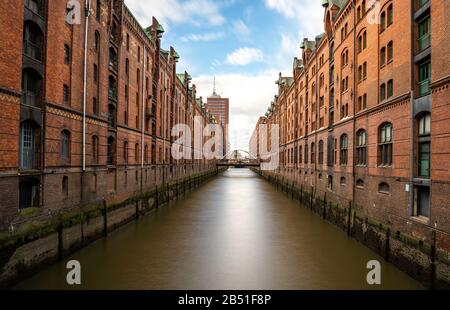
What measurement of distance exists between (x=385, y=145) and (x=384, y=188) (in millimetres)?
2053

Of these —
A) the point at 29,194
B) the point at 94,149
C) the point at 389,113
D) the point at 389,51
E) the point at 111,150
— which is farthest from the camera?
the point at 111,150

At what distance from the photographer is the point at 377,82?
50.6 feet

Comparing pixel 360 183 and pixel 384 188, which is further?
→ pixel 360 183

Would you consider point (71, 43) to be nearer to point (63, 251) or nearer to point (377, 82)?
point (63, 251)

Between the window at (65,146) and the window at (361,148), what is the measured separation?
15363 mm

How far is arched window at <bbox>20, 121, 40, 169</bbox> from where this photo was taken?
38.8 ft

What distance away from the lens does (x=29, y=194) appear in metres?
12.1

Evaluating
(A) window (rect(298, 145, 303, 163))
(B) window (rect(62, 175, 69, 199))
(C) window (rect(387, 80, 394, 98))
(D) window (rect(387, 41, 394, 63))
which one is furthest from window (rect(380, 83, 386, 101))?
(A) window (rect(298, 145, 303, 163))

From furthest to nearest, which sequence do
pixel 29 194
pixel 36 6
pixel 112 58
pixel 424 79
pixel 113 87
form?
pixel 113 87, pixel 112 58, pixel 36 6, pixel 29 194, pixel 424 79

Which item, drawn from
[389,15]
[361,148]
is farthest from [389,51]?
[361,148]

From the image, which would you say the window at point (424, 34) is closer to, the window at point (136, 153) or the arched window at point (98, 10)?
the arched window at point (98, 10)

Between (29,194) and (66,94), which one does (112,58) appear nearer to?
(66,94)

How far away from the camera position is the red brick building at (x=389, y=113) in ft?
33.3

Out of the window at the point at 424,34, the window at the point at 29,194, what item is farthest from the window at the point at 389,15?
the window at the point at 29,194
